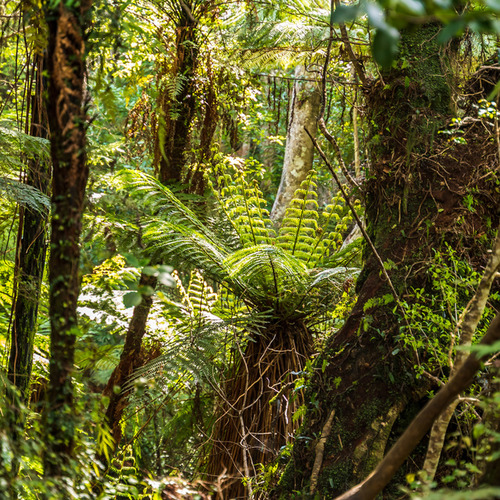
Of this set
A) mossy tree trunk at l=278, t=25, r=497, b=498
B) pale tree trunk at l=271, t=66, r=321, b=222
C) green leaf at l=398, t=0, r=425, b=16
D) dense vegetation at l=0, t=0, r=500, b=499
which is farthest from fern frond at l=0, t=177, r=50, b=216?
pale tree trunk at l=271, t=66, r=321, b=222

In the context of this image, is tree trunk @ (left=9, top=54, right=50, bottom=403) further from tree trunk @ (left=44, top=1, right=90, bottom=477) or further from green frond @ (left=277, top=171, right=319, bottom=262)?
green frond @ (left=277, top=171, right=319, bottom=262)

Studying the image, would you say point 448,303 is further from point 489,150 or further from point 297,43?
point 297,43

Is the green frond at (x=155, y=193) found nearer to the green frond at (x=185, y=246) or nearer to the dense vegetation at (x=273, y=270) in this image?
the dense vegetation at (x=273, y=270)

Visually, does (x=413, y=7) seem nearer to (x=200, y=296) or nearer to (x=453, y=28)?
(x=453, y=28)

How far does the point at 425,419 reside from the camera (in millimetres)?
922

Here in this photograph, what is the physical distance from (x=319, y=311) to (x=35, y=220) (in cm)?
175

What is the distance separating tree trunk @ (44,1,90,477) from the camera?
0.89 meters

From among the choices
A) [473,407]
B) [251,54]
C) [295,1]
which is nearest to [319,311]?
[473,407]

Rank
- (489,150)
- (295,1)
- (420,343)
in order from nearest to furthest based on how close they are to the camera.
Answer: (420,343), (489,150), (295,1)

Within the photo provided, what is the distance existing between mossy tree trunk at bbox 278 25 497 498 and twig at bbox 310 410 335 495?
11 millimetres

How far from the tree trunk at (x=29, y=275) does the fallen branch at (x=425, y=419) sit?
150 cm

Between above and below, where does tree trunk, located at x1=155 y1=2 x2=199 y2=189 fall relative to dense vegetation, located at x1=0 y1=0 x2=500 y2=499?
above

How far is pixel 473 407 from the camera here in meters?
1.65

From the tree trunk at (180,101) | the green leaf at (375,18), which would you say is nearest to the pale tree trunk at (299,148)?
the tree trunk at (180,101)
